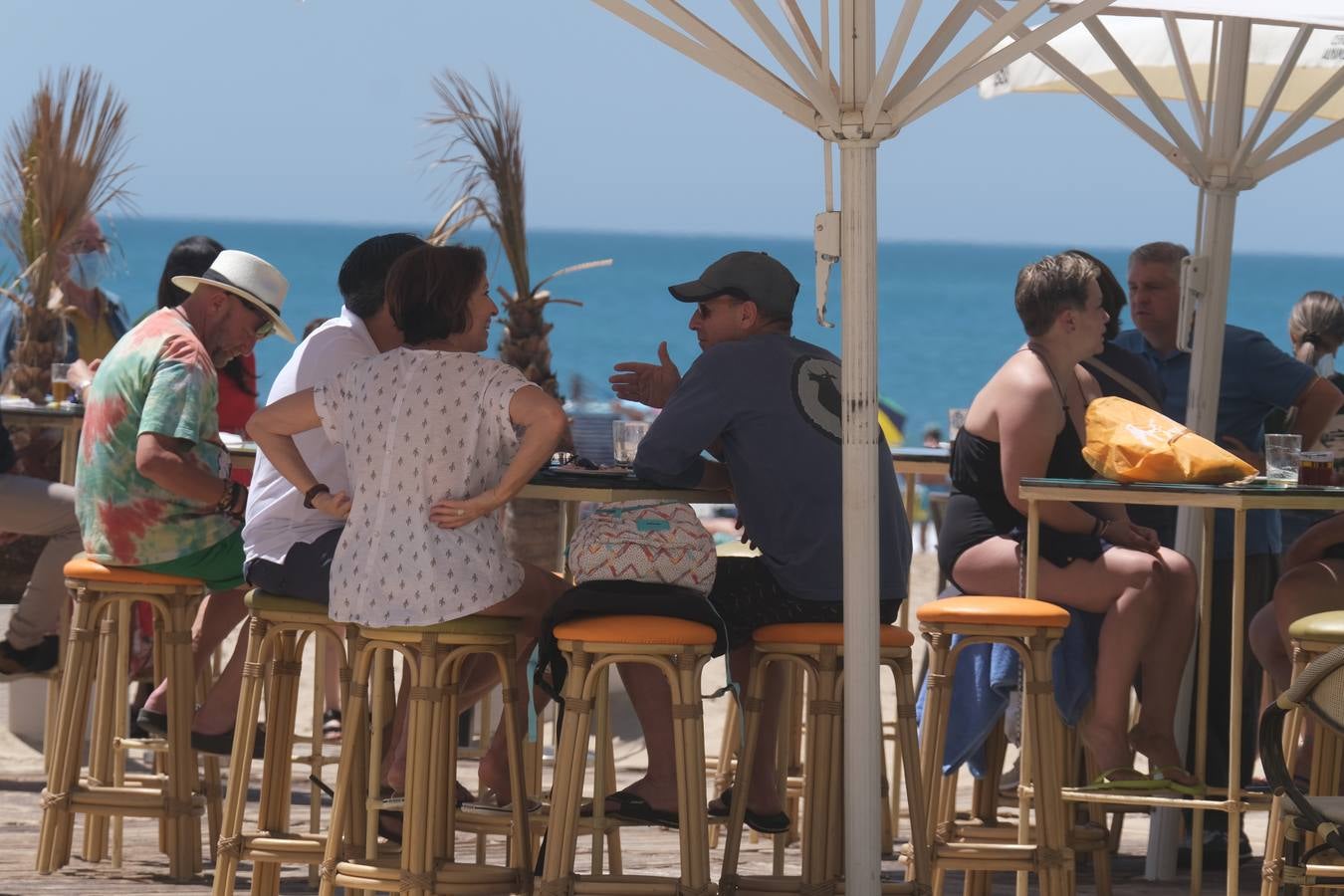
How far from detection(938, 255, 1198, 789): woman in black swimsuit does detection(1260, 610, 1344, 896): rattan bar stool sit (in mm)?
328

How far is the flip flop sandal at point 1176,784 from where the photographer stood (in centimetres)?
466

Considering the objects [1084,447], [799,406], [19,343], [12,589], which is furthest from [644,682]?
[19,343]

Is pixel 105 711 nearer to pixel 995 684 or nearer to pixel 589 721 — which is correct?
pixel 589 721

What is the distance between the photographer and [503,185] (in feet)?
24.9

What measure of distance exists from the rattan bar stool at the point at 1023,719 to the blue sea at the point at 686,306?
3598 centimetres

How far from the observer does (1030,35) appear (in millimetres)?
3748

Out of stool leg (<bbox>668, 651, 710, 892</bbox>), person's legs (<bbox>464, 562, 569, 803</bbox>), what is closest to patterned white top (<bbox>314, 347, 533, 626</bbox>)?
person's legs (<bbox>464, 562, 569, 803</bbox>)

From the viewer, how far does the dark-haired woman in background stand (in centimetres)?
407

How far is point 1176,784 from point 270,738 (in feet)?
6.82

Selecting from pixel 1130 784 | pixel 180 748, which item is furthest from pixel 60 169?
pixel 1130 784

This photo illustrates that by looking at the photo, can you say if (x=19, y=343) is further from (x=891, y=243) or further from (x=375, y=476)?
(x=891, y=243)

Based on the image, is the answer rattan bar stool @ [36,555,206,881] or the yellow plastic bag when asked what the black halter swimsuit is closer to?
the yellow plastic bag

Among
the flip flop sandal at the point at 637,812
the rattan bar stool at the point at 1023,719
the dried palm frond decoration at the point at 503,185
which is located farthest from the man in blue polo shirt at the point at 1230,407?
the dried palm frond decoration at the point at 503,185

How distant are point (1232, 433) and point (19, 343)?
14.0ft
